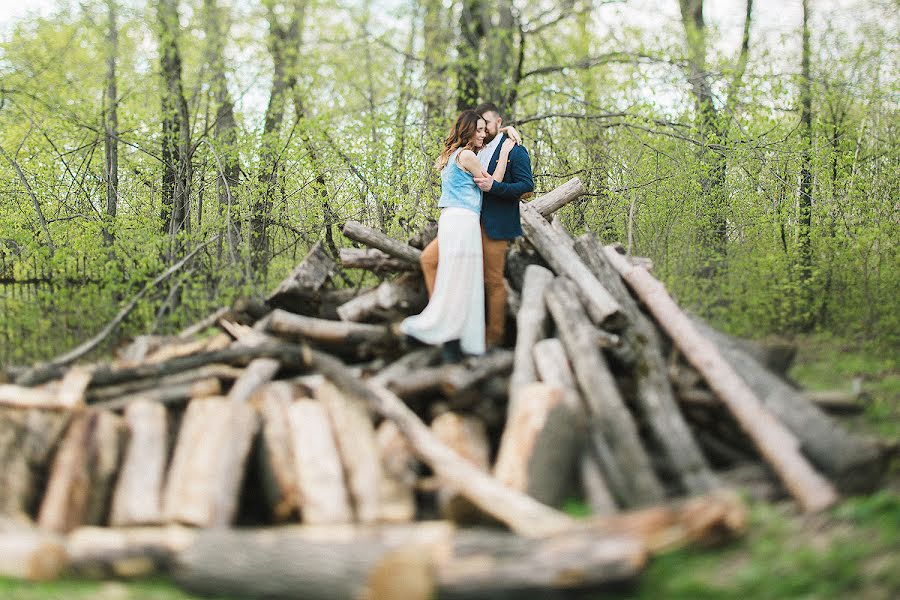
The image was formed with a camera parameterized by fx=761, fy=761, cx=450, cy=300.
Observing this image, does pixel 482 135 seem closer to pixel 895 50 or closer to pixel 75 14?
pixel 75 14

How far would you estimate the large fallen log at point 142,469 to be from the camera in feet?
15.0

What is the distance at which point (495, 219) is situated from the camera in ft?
22.7

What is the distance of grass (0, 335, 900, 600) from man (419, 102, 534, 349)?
297 cm

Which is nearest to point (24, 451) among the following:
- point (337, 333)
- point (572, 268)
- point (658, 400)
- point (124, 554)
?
point (124, 554)

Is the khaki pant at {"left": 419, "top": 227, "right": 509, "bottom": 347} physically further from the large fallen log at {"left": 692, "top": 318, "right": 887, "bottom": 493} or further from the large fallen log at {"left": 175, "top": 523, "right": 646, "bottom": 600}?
the large fallen log at {"left": 175, "top": 523, "right": 646, "bottom": 600}

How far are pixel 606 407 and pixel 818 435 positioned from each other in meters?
1.36

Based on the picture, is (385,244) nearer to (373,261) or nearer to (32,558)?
(373,261)

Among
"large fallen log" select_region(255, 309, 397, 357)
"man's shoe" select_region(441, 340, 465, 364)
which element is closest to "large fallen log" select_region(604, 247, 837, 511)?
"man's shoe" select_region(441, 340, 465, 364)

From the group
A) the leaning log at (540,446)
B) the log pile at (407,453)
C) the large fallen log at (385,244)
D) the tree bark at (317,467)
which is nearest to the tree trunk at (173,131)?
the large fallen log at (385,244)

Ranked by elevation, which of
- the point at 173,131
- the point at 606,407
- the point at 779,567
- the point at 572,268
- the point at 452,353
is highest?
the point at 173,131

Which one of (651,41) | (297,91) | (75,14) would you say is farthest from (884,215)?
(75,14)

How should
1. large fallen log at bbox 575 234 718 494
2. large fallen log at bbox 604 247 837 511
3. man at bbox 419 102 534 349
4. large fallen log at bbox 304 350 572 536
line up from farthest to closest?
man at bbox 419 102 534 349, large fallen log at bbox 575 234 718 494, large fallen log at bbox 604 247 837 511, large fallen log at bbox 304 350 572 536

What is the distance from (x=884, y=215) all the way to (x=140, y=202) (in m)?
10.9

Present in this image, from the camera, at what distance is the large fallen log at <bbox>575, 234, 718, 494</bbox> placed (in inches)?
193
